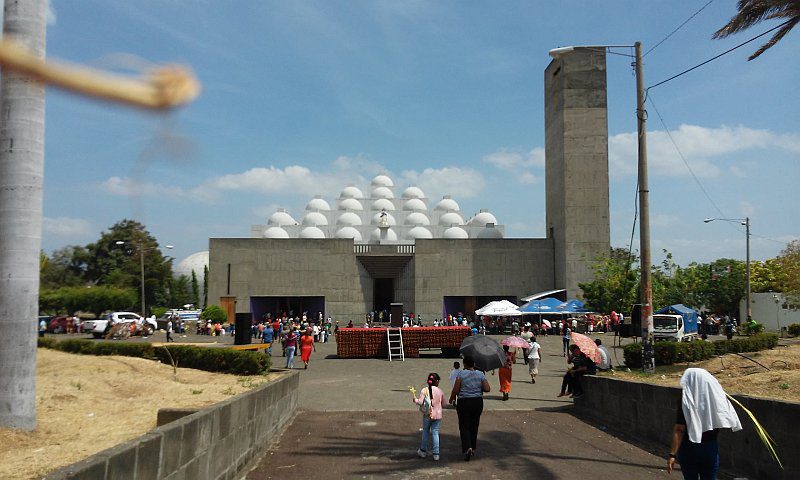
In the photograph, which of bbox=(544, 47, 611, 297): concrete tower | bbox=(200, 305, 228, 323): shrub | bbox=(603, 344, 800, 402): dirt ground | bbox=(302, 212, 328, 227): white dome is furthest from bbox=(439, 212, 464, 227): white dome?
bbox=(603, 344, 800, 402): dirt ground

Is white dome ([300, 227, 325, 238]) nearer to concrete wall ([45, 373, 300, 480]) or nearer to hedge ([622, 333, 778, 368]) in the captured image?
hedge ([622, 333, 778, 368])

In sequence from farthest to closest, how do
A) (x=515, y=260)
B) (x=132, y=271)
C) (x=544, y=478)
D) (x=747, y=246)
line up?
(x=132, y=271)
(x=515, y=260)
(x=747, y=246)
(x=544, y=478)

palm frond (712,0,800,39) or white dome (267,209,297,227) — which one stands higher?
white dome (267,209,297,227)

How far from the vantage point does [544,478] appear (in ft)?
23.5

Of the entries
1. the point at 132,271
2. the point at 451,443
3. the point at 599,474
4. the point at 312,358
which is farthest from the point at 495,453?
the point at 132,271

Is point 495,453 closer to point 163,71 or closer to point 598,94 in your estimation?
point 163,71

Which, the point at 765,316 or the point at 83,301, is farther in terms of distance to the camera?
the point at 83,301

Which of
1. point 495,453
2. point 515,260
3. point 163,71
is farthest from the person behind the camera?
point 515,260

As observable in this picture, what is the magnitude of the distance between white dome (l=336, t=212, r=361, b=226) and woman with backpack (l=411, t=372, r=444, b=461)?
56341mm

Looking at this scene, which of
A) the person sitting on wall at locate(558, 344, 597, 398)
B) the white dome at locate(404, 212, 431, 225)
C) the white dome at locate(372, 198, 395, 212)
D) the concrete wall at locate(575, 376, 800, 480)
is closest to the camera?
the concrete wall at locate(575, 376, 800, 480)

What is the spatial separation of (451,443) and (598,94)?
4270 centimetres

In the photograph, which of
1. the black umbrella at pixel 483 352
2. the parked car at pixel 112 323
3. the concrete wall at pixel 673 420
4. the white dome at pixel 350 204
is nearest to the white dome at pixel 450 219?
the white dome at pixel 350 204

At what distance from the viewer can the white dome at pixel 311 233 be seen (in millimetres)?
61000

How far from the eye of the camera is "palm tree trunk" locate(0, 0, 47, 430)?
6.94m
